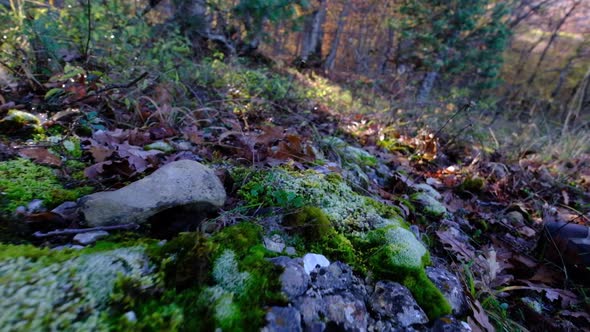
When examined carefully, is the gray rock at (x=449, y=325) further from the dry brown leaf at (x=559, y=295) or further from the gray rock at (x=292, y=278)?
the dry brown leaf at (x=559, y=295)

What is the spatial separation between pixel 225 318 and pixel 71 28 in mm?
3454

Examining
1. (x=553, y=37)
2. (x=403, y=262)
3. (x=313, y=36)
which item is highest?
(x=553, y=37)

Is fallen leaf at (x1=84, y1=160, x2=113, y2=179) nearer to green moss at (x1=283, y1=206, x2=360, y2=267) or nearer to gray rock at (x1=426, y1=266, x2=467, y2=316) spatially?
green moss at (x1=283, y1=206, x2=360, y2=267)

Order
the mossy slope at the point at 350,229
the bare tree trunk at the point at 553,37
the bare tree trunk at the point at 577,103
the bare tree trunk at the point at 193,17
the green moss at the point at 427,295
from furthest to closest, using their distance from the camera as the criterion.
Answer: the bare tree trunk at the point at 553,37 → the bare tree trunk at the point at 193,17 → the bare tree trunk at the point at 577,103 → the mossy slope at the point at 350,229 → the green moss at the point at 427,295

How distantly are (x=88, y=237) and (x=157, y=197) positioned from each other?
0.78 feet

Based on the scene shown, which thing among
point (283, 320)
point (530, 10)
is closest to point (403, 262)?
point (283, 320)

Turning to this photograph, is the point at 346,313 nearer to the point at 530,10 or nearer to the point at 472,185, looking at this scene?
the point at 472,185

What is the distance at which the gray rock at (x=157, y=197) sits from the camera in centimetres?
102

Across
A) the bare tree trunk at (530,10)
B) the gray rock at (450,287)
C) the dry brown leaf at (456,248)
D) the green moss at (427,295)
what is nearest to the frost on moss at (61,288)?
the green moss at (427,295)

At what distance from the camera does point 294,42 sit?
21641 mm

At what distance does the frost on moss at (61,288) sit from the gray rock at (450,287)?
1013 millimetres

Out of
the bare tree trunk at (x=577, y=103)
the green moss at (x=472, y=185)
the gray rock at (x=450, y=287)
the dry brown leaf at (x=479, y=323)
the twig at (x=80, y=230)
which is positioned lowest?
the green moss at (x=472, y=185)

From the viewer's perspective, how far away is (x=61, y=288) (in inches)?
28.5

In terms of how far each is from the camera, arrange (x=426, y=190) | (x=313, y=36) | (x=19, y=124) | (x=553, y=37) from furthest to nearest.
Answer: (x=553, y=37), (x=313, y=36), (x=426, y=190), (x=19, y=124)
